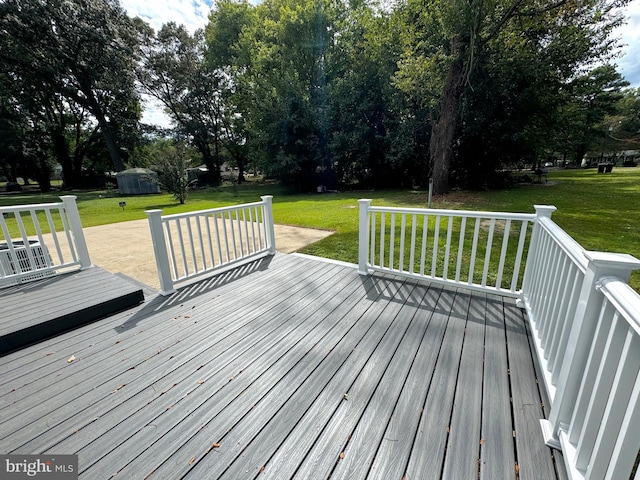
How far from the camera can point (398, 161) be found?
1302cm

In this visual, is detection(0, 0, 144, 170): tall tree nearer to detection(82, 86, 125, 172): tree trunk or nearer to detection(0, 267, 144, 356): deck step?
detection(82, 86, 125, 172): tree trunk

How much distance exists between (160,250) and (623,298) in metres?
3.25

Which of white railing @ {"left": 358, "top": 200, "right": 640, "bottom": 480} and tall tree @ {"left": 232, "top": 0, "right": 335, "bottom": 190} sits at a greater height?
tall tree @ {"left": 232, "top": 0, "right": 335, "bottom": 190}

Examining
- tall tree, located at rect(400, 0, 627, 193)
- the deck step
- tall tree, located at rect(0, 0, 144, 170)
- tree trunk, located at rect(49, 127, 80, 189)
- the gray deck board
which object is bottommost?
the gray deck board

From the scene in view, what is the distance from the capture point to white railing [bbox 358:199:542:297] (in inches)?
97.7

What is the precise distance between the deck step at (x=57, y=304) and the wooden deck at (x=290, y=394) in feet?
0.37

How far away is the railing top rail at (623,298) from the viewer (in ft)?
2.56

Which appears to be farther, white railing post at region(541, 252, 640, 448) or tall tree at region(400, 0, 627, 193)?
tall tree at region(400, 0, 627, 193)

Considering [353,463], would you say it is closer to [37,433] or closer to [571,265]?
[571,265]

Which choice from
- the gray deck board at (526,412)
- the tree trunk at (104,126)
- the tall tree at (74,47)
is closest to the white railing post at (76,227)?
the gray deck board at (526,412)

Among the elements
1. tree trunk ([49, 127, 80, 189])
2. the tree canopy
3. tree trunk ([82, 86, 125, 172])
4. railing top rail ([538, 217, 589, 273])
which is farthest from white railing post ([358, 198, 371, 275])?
tree trunk ([49, 127, 80, 189])

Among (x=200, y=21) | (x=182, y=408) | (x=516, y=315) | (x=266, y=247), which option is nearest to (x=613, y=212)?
(x=516, y=315)

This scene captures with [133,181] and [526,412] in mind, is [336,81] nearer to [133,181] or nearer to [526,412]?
[133,181]

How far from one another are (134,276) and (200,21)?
24443mm
